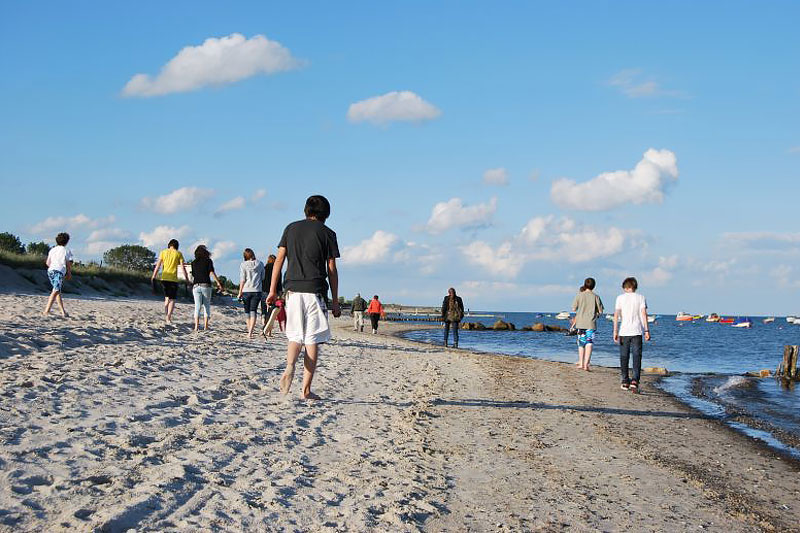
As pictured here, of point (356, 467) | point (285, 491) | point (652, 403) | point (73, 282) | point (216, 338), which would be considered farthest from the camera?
point (73, 282)

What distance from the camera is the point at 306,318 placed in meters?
7.29

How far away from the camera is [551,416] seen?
28.7 feet

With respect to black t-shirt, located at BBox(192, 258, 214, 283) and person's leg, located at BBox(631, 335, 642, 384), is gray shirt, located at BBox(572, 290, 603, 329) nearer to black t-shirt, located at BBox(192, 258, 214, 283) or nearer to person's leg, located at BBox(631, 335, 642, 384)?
person's leg, located at BBox(631, 335, 642, 384)

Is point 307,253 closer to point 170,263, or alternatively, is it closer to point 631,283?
point 631,283

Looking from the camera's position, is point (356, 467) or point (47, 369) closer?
point (356, 467)

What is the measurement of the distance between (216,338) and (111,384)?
6733mm

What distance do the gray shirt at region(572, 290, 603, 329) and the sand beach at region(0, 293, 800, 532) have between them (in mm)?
4390

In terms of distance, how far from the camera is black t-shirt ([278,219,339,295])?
728cm

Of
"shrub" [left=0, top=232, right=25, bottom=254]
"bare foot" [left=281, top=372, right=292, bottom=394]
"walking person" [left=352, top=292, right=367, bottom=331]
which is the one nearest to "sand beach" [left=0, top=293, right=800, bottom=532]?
"bare foot" [left=281, top=372, right=292, bottom=394]

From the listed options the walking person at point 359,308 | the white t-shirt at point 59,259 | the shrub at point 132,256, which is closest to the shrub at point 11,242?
the shrub at point 132,256

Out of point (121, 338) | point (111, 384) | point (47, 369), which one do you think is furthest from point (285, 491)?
point (121, 338)

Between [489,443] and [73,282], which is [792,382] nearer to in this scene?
[489,443]

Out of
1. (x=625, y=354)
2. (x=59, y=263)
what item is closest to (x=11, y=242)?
(x=59, y=263)

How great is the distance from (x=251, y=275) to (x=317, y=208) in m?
7.78
